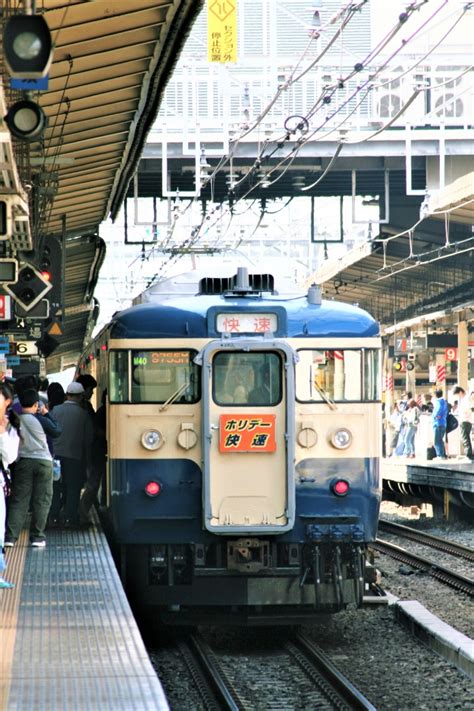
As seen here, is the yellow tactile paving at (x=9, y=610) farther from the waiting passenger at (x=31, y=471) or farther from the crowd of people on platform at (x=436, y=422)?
the crowd of people on platform at (x=436, y=422)

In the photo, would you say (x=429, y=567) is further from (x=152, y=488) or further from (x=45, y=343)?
(x=45, y=343)

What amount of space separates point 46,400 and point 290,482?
18.4ft

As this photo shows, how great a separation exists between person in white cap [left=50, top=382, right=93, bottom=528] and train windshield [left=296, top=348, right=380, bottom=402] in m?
2.96

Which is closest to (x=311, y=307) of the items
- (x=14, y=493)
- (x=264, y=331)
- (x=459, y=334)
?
(x=264, y=331)

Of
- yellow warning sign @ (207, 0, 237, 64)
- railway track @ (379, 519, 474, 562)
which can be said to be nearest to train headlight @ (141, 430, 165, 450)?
railway track @ (379, 519, 474, 562)

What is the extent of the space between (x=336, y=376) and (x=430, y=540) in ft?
28.8

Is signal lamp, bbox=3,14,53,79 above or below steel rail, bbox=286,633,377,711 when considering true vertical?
Answer: above

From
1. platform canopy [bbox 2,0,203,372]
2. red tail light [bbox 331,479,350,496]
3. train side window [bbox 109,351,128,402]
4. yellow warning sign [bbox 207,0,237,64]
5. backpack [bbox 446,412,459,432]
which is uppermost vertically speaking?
yellow warning sign [bbox 207,0,237,64]

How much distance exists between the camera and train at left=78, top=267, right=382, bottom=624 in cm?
1055

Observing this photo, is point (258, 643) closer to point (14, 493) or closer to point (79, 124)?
point (14, 493)

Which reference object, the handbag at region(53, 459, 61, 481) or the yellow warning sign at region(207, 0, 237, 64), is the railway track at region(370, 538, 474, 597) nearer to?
the handbag at region(53, 459, 61, 481)

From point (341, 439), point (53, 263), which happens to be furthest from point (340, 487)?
point (53, 263)

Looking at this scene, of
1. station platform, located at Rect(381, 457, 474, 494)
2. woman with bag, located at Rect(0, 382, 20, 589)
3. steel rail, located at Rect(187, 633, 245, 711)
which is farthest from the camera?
station platform, located at Rect(381, 457, 474, 494)

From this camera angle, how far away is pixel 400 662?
10516mm
